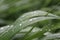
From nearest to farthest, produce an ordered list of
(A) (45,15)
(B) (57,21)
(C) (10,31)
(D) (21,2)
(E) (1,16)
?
1. (C) (10,31)
2. (A) (45,15)
3. (B) (57,21)
4. (E) (1,16)
5. (D) (21,2)

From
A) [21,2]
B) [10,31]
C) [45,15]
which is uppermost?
[21,2]

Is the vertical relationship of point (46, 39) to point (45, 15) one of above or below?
below

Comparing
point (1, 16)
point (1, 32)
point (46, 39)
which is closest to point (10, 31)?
point (1, 32)

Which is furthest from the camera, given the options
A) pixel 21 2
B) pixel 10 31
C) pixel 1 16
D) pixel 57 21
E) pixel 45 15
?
pixel 21 2

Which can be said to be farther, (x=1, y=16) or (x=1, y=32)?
(x=1, y=16)

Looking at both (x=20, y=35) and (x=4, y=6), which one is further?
(x=4, y=6)

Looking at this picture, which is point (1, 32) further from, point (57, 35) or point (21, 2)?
point (21, 2)

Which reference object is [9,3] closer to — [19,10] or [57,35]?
[19,10]

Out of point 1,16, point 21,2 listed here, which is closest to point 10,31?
point 1,16

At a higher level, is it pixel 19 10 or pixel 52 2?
pixel 52 2
